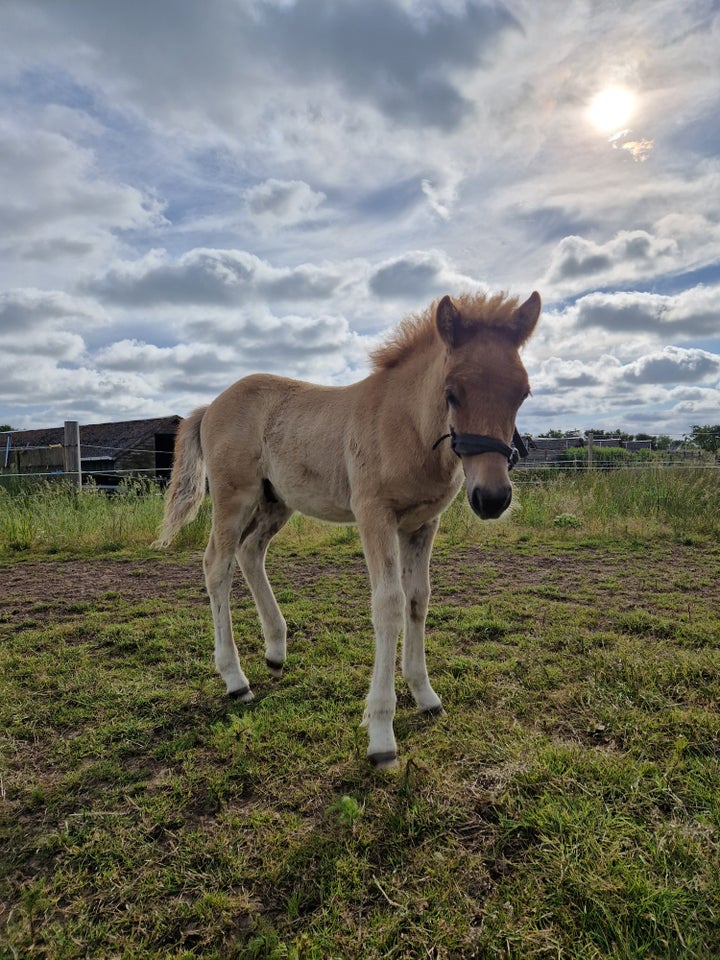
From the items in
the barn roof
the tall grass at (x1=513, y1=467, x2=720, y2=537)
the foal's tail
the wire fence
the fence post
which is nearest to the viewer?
the foal's tail

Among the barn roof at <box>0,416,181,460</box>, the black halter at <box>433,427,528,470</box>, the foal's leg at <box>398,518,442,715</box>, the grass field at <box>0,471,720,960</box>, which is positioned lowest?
the grass field at <box>0,471,720,960</box>

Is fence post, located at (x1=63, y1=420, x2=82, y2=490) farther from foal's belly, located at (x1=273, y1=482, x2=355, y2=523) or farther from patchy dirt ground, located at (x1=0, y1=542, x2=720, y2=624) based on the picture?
foal's belly, located at (x1=273, y1=482, x2=355, y2=523)

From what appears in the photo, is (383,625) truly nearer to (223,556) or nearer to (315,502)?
(315,502)

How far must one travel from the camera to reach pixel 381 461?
125 inches

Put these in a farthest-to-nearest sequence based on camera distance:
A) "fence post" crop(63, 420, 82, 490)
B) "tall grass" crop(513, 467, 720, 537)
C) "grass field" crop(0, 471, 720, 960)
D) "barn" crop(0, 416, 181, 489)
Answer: "barn" crop(0, 416, 181, 489) < "fence post" crop(63, 420, 82, 490) < "tall grass" crop(513, 467, 720, 537) < "grass field" crop(0, 471, 720, 960)

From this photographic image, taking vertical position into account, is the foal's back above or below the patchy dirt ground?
above

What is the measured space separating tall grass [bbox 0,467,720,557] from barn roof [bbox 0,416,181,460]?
40.4ft

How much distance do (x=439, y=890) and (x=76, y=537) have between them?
8.78 meters

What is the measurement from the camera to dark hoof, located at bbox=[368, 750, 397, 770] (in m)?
2.79

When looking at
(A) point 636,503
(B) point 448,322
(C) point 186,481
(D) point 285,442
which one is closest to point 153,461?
(A) point 636,503

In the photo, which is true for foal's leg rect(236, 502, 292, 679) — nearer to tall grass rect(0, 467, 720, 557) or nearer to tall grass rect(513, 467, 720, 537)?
tall grass rect(0, 467, 720, 557)

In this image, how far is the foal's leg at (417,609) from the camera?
3410 mm

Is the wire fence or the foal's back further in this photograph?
the wire fence

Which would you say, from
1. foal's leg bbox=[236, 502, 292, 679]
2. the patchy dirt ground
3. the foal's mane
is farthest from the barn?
the foal's mane
